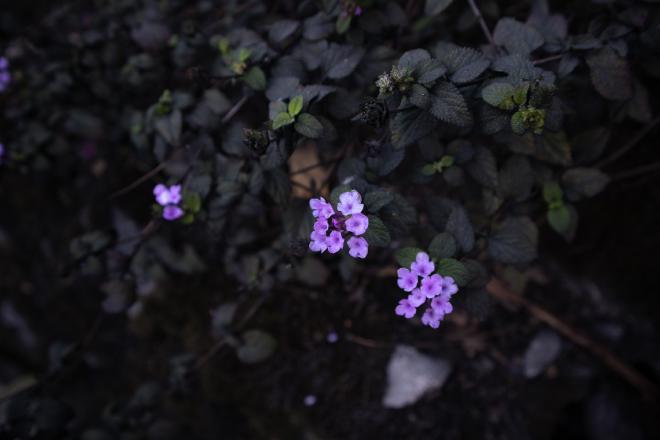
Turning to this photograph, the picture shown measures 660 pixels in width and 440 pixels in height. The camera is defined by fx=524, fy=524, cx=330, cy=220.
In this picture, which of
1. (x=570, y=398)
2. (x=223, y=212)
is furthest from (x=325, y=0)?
(x=570, y=398)

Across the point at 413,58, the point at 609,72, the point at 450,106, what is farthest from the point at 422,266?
the point at 609,72

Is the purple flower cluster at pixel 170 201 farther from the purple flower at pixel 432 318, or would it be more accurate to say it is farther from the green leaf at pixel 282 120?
the purple flower at pixel 432 318

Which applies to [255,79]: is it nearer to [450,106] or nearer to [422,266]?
[450,106]

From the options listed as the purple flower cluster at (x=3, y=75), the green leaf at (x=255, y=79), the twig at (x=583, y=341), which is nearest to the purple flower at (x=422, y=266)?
the green leaf at (x=255, y=79)

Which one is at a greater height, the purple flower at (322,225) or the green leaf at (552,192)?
the purple flower at (322,225)

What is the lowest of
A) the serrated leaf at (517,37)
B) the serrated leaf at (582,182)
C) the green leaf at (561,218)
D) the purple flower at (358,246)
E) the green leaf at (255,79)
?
the green leaf at (561,218)

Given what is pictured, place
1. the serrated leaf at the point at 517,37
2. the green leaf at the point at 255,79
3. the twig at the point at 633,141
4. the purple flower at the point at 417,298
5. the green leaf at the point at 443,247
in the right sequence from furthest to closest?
the twig at the point at 633,141 → the green leaf at the point at 255,79 → the serrated leaf at the point at 517,37 → the green leaf at the point at 443,247 → the purple flower at the point at 417,298

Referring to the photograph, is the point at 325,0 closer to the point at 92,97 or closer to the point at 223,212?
the point at 223,212
